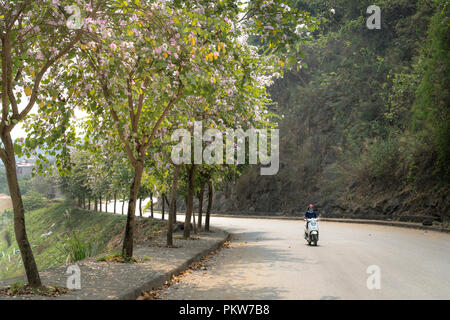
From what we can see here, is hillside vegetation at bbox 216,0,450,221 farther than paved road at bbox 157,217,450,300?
Yes

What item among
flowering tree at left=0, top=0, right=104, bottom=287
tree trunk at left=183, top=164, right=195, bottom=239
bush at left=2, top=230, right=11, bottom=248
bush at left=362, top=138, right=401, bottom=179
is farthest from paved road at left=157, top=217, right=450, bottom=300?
bush at left=2, top=230, right=11, bottom=248

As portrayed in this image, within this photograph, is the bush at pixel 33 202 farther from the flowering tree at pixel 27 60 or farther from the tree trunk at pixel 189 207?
the flowering tree at pixel 27 60

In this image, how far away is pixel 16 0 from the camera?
7.09 metres

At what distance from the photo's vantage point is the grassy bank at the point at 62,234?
3659 cm

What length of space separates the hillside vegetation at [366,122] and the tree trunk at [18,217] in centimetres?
2235

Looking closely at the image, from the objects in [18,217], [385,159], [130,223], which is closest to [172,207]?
[130,223]

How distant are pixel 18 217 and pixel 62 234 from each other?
150 feet

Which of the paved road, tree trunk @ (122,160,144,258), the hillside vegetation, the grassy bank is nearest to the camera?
the paved road

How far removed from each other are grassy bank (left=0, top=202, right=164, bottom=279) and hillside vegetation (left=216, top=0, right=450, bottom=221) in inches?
594

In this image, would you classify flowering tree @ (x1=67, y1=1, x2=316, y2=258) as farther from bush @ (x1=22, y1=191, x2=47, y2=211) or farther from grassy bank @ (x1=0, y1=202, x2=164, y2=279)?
bush @ (x1=22, y1=191, x2=47, y2=211)

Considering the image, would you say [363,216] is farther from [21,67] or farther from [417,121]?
[21,67]

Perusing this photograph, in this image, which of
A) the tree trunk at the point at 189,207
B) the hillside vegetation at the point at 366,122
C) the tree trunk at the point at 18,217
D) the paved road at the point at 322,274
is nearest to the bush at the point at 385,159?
the hillside vegetation at the point at 366,122

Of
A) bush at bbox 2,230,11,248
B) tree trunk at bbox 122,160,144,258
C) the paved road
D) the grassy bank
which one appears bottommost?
bush at bbox 2,230,11,248

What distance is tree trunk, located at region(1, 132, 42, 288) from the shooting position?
25.0 ft
